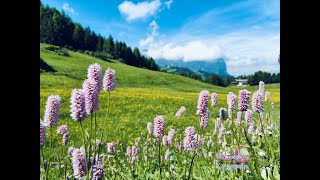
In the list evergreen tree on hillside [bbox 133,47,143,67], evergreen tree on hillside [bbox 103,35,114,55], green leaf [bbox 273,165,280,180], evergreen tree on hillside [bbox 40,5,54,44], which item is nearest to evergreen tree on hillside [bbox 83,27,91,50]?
evergreen tree on hillside [bbox 103,35,114,55]

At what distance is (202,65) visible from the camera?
137 inches

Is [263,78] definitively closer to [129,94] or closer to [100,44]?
[129,94]

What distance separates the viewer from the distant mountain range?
3477mm

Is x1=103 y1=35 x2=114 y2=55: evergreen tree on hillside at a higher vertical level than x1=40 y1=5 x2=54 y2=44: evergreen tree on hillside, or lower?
lower

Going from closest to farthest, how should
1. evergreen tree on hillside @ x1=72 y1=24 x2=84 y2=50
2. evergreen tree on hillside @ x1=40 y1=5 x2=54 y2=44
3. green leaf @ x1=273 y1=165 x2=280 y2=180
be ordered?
green leaf @ x1=273 y1=165 x2=280 y2=180, evergreen tree on hillside @ x1=40 y1=5 x2=54 y2=44, evergreen tree on hillside @ x1=72 y1=24 x2=84 y2=50

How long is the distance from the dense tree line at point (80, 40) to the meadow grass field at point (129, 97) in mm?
77

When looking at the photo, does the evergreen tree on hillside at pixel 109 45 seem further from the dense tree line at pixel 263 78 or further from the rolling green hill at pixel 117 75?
the dense tree line at pixel 263 78

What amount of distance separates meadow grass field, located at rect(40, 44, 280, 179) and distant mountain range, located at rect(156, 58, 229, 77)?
0.12 m

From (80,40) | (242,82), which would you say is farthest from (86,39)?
Result: (242,82)

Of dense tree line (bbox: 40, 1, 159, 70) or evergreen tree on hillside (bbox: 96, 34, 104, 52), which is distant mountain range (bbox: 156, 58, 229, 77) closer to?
dense tree line (bbox: 40, 1, 159, 70)

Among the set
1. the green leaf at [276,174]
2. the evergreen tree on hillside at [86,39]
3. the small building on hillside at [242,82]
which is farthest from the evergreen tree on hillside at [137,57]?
the green leaf at [276,174]

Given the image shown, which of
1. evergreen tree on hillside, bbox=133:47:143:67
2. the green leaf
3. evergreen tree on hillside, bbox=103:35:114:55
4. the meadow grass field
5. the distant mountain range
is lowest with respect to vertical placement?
the green leaf
